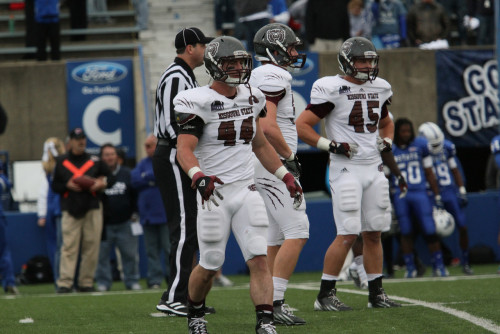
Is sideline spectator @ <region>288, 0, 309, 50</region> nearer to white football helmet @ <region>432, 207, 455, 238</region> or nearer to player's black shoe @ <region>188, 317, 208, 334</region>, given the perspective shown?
white football helmet @ <region>432, 207, 455, 238</region>

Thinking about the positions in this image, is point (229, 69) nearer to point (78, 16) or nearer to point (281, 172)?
point (281, 172)

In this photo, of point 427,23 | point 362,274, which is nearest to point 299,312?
point 362,274

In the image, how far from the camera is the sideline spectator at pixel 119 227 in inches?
457

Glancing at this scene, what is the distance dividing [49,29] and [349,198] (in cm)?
982

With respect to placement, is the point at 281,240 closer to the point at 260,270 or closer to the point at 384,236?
the point at 260,270

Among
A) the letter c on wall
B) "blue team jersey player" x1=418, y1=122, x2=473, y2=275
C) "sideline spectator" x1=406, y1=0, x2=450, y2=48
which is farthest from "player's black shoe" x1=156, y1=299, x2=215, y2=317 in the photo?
"sideline spectator" x1=406, y1=0, x2=450, y2=48

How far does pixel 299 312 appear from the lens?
287 inches

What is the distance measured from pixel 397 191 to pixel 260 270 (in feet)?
21.4

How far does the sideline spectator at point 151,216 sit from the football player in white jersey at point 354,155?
446 cm

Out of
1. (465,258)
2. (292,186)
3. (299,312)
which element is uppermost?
(292,186)

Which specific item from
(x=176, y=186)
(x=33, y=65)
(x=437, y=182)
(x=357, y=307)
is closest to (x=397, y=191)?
(x=437, y=182)

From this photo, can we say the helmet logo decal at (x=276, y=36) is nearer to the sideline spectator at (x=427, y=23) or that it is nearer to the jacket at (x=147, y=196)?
the jacket at (x=147, y=196)

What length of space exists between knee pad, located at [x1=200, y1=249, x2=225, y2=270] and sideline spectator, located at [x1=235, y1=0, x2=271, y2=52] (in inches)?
378

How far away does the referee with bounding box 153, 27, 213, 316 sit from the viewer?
269 inches
